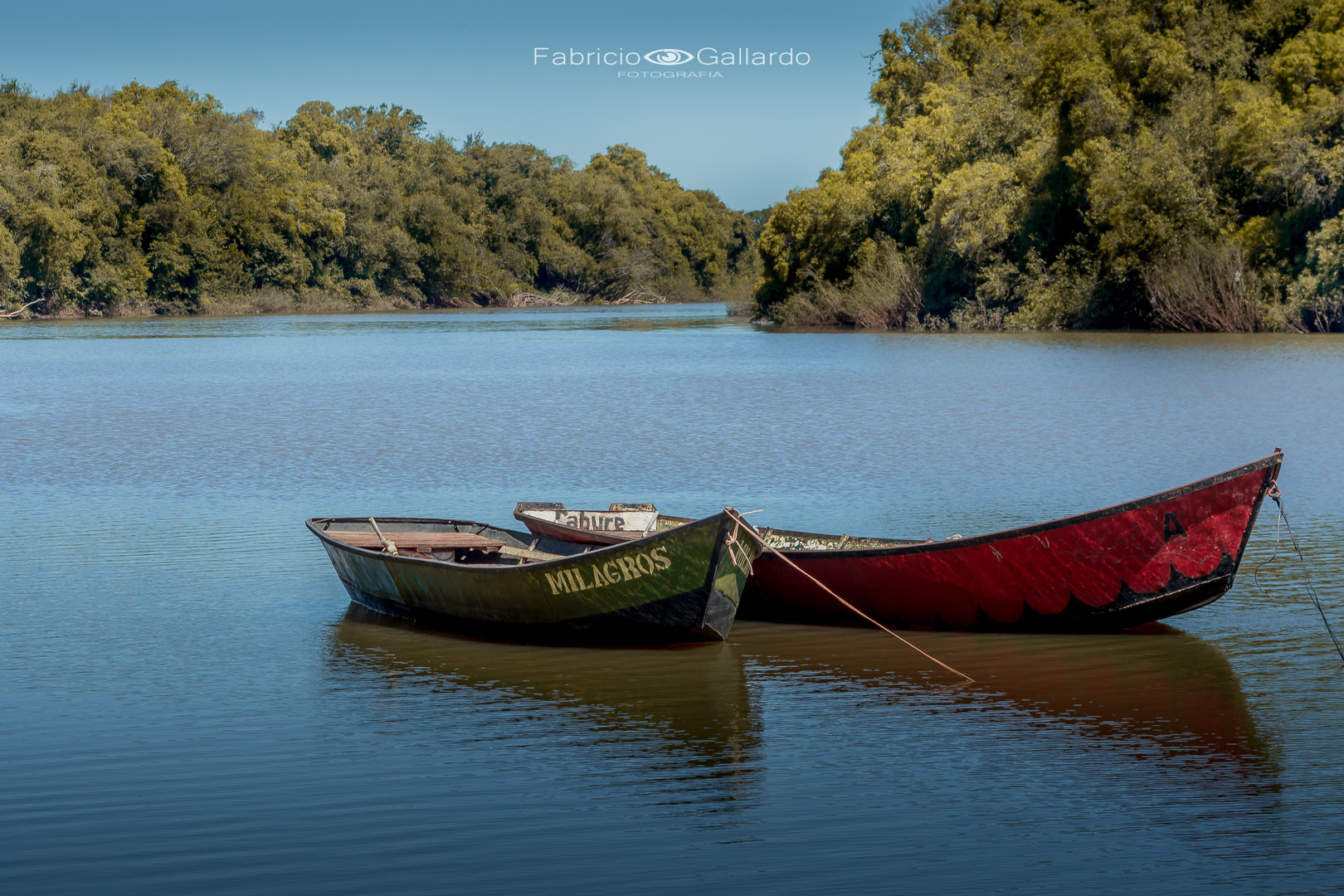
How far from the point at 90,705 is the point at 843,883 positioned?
Answer: 5209mm

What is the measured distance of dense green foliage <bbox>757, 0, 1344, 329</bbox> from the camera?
4328cm

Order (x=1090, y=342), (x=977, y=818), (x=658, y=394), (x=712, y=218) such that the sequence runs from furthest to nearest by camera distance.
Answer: (x=712, y=218) → (x=1090, y=342) → (x=658, y=394) → (x=977, y=818)

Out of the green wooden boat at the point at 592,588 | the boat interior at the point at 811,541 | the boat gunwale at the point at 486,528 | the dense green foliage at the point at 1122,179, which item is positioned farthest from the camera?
the dense green foliage at the point at 1122,179

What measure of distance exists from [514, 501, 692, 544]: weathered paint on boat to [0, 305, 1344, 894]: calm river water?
1.78m

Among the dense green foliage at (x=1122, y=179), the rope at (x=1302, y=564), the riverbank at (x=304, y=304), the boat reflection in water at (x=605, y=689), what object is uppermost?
the dense green foliage at (x=1122, y=179)

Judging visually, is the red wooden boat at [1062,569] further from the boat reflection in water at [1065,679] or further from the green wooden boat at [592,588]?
the green wooden boat at [592,588]

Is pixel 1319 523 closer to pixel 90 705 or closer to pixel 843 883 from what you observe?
pixel 843 883

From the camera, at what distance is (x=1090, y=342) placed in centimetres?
4297

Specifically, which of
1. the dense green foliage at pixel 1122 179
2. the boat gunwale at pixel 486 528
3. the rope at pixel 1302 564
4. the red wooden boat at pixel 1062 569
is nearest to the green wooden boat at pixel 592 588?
the boat gunwale at pixel 486 528

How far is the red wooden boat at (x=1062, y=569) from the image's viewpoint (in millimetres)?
9602

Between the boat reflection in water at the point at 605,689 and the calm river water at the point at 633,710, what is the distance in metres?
0.03

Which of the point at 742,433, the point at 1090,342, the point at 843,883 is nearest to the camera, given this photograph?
the point at 843,883

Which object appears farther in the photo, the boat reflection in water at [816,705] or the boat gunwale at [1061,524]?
the boat gunwale at [1061,524]

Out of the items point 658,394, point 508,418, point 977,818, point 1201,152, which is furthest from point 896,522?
point 1201,152
